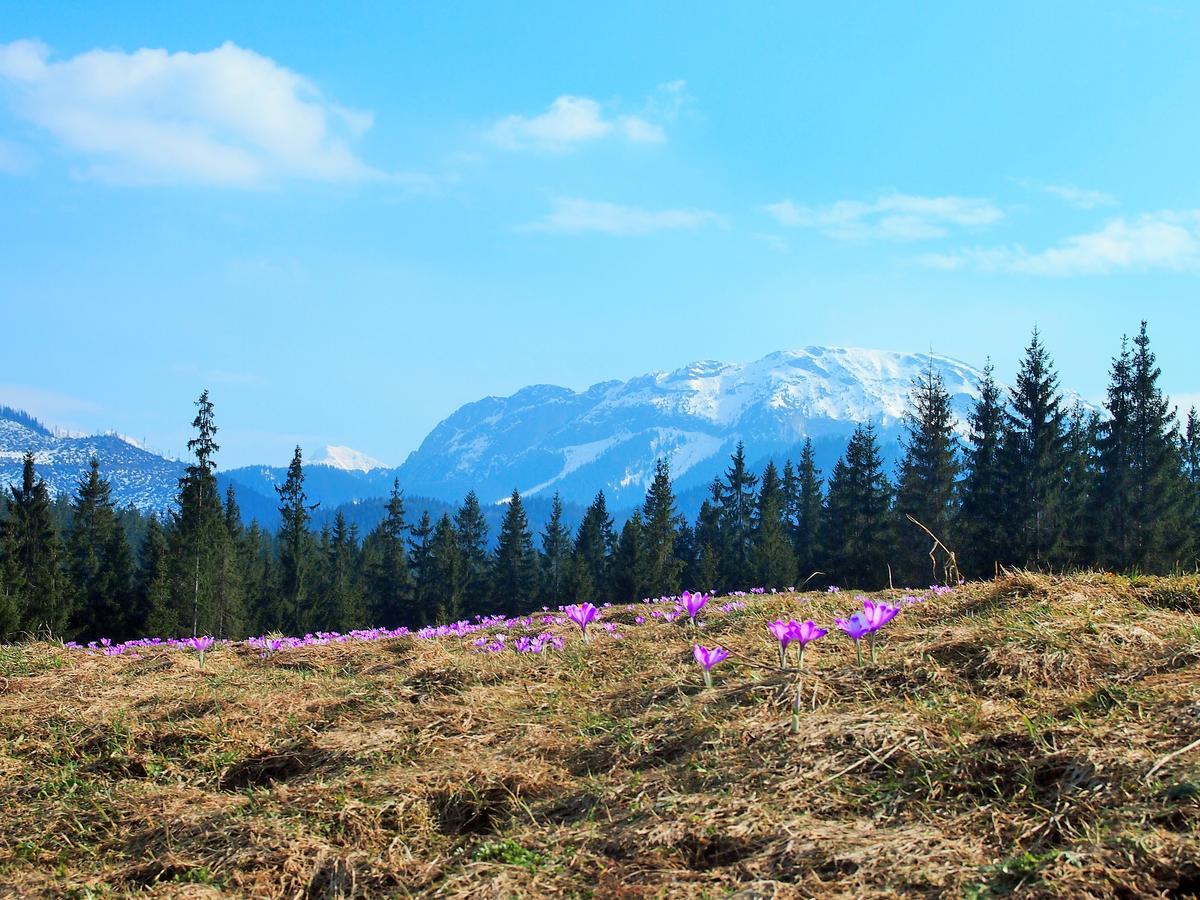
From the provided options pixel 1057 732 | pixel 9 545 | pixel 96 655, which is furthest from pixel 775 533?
pixel 1057 732

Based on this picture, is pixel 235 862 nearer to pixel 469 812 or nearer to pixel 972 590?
pixel 469 812

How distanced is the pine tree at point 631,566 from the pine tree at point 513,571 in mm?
10554

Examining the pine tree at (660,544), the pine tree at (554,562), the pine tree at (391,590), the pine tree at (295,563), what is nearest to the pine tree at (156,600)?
the pine tree at (295,563)

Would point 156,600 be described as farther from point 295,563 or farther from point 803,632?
point 803,632

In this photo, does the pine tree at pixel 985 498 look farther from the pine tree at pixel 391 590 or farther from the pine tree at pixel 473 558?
the pine tree at pixel 391 590

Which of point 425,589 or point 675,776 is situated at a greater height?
point 675,776

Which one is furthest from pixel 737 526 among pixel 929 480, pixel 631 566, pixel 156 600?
pixel 156 600

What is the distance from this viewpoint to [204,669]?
7547 millimetres

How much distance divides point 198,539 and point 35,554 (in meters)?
11.6

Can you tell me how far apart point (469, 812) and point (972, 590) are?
15.3 ft

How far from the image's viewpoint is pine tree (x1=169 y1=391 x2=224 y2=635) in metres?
47.7

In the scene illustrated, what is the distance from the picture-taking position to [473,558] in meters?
85.3

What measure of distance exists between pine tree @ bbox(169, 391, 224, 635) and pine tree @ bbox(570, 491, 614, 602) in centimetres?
2357

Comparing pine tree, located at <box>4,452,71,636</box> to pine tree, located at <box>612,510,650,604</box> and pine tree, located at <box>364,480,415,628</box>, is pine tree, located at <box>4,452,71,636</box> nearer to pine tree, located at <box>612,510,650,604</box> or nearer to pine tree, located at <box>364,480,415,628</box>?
pine tree, located at <box>364,480,415,628</box>
